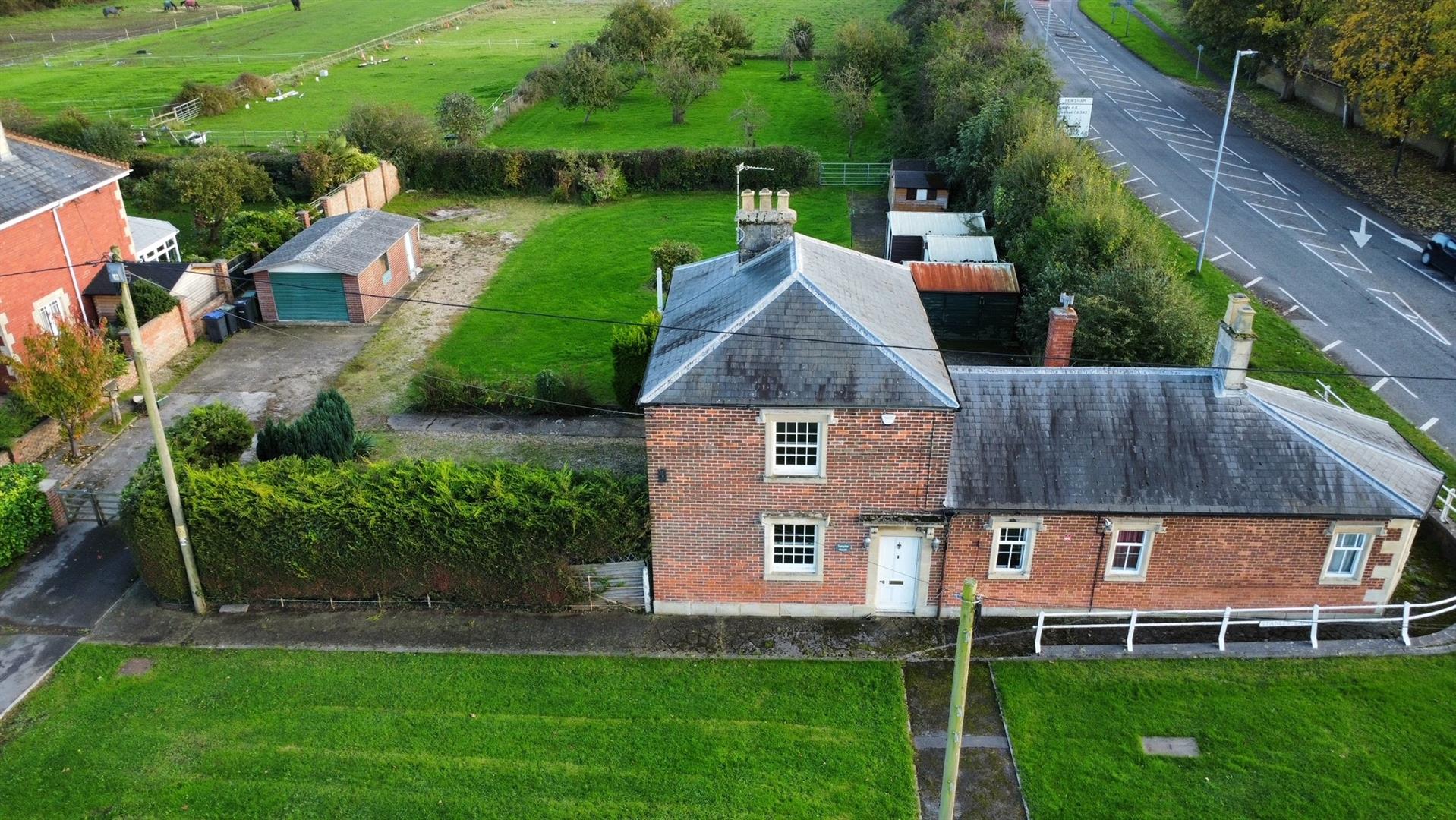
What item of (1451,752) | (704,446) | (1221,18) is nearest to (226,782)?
(704,446)

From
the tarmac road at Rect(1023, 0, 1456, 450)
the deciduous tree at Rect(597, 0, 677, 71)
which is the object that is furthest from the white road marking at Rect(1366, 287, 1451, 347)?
the deciduous tree at Rect(597, 0, 677, 71)

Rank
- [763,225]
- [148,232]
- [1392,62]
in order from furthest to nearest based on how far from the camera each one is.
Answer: [1392,62] < [148,232] < [763,225]

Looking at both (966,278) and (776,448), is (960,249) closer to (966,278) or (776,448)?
(966,278)

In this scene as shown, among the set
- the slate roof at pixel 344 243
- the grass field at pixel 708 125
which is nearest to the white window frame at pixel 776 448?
the slate roof at pixel 344 243

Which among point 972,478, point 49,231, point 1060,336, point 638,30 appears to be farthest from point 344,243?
point 638,30

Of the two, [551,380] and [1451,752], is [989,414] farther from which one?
[551,380]
